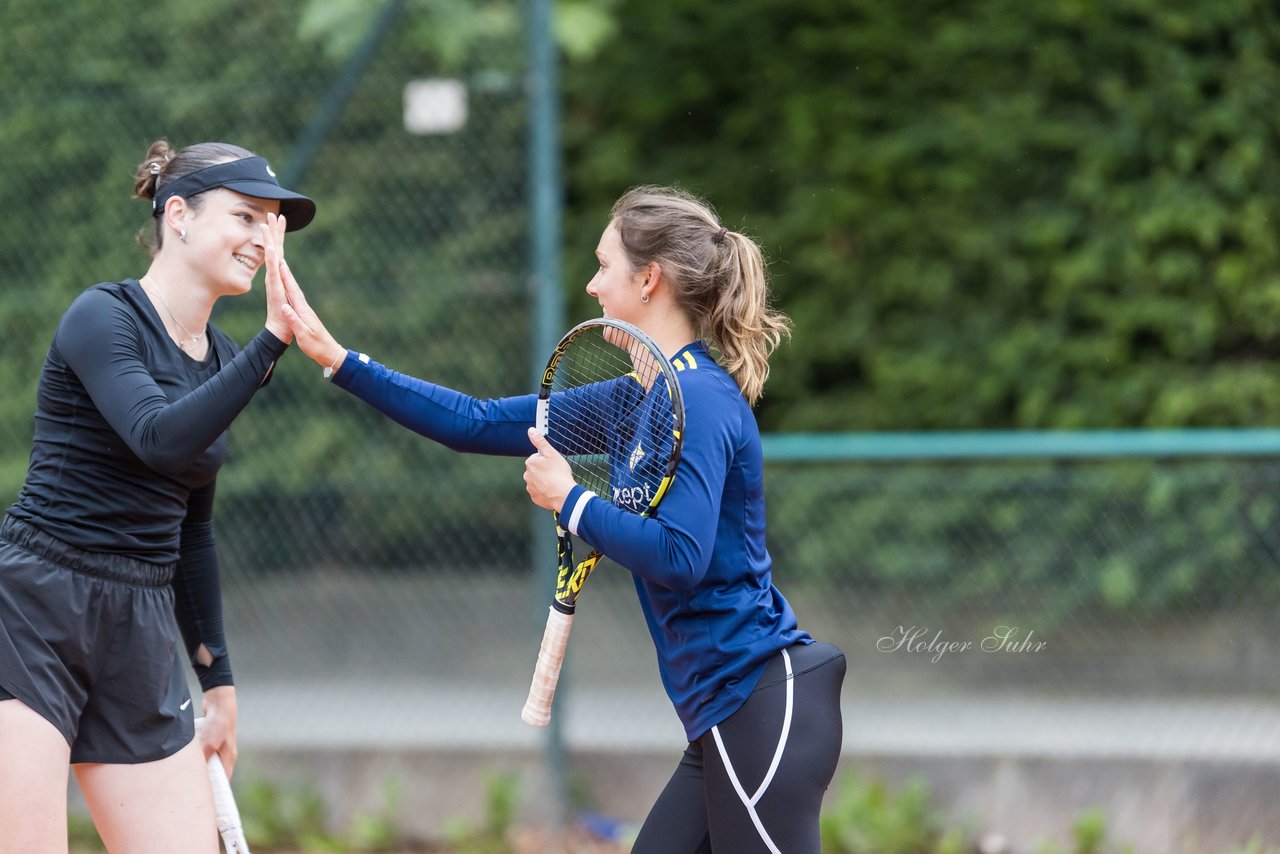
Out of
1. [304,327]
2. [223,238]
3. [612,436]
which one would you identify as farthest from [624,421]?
[223,238]

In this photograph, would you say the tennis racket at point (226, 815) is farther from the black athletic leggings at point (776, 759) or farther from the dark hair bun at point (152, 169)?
the dark hair bun at point (152, 169)

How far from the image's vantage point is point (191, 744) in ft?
9.84

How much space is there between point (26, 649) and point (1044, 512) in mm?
3742

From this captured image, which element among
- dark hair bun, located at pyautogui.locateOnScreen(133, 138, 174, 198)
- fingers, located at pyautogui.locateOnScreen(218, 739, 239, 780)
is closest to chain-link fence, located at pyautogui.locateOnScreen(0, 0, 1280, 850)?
fingers, located at pyautogui.locateOnScreen(218, 739, 239, 780)

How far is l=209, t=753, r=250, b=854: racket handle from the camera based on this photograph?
10.2 ft

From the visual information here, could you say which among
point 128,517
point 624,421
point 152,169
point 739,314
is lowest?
point 128,517

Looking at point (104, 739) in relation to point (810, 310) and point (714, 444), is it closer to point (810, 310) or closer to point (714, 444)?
point (714, 444)

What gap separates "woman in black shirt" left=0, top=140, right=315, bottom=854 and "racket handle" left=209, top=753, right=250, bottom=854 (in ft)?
0.35

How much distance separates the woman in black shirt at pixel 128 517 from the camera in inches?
107

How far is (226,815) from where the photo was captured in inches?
123

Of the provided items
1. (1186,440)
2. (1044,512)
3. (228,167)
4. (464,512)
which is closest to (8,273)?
(464,512)

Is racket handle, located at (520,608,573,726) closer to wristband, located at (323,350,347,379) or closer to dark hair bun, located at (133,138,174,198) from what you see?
wristband, located at (323,350,347,379)

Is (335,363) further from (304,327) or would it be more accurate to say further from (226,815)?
(226,815)

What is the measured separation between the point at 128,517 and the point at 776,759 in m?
1.39
